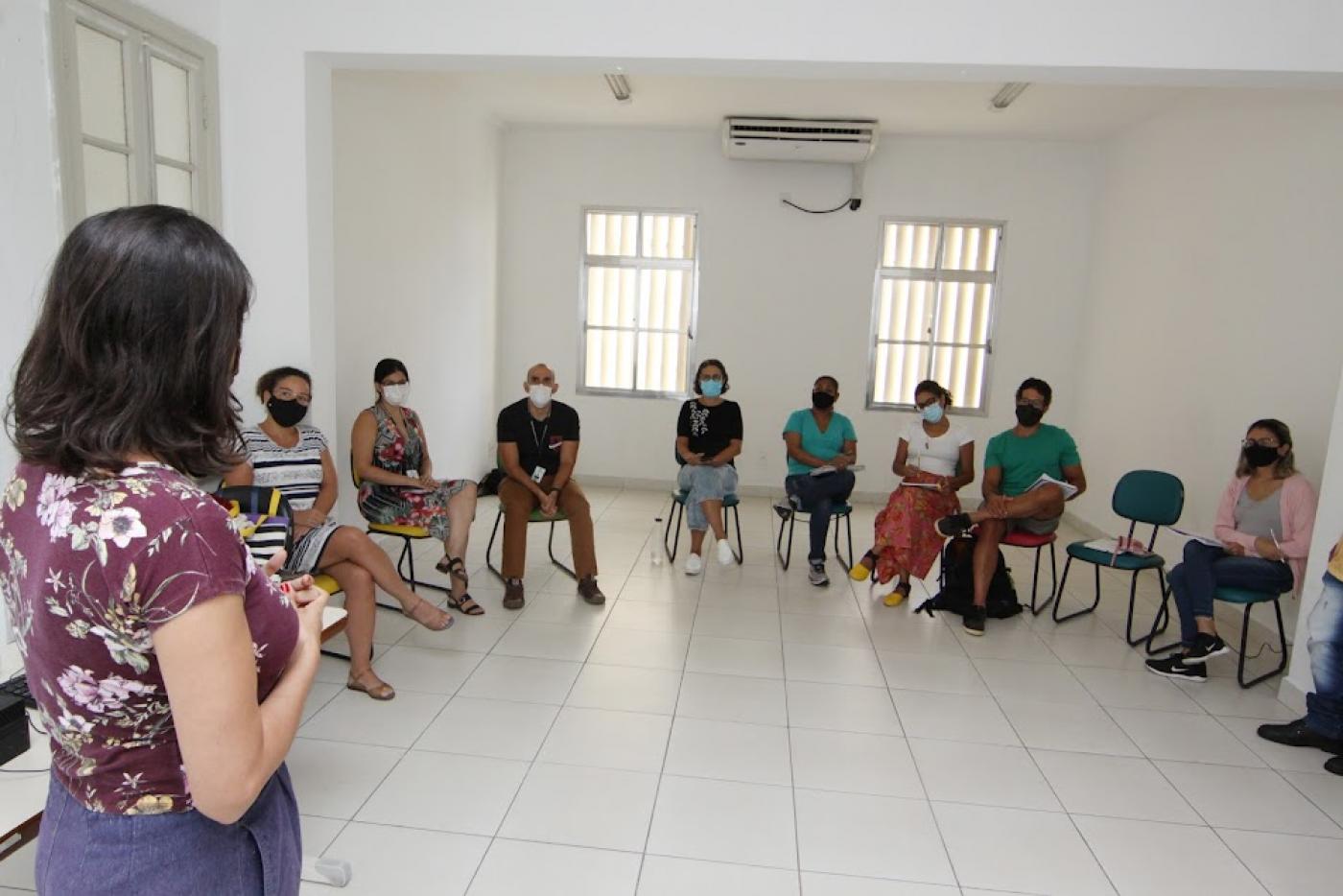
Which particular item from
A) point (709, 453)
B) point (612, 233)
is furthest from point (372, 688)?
point (612, 233)

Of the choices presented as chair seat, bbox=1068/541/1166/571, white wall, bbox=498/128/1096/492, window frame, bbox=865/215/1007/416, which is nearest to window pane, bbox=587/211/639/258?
white wall, bbox=498/128/1096/492

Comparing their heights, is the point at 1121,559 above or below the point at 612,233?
below

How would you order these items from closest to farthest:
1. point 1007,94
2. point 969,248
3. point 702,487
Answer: point 702,487, point 1007,94, point 969,248

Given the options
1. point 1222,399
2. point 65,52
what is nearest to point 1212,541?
point 1222,399

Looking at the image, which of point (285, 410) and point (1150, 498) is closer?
point (285, 410)

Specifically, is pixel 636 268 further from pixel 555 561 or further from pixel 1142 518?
pixel 1142 518

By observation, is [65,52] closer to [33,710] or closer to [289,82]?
[289,82]

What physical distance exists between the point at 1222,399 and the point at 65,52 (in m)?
5.27

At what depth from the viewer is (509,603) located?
413cm

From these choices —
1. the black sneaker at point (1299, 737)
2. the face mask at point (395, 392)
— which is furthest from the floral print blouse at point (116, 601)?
the black sneaker at point (1299, 737)

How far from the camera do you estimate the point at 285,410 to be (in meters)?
3.37

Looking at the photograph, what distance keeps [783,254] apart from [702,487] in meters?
2.67

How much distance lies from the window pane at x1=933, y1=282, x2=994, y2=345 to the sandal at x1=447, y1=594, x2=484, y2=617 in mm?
4483

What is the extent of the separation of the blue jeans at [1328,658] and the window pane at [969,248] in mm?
4277
